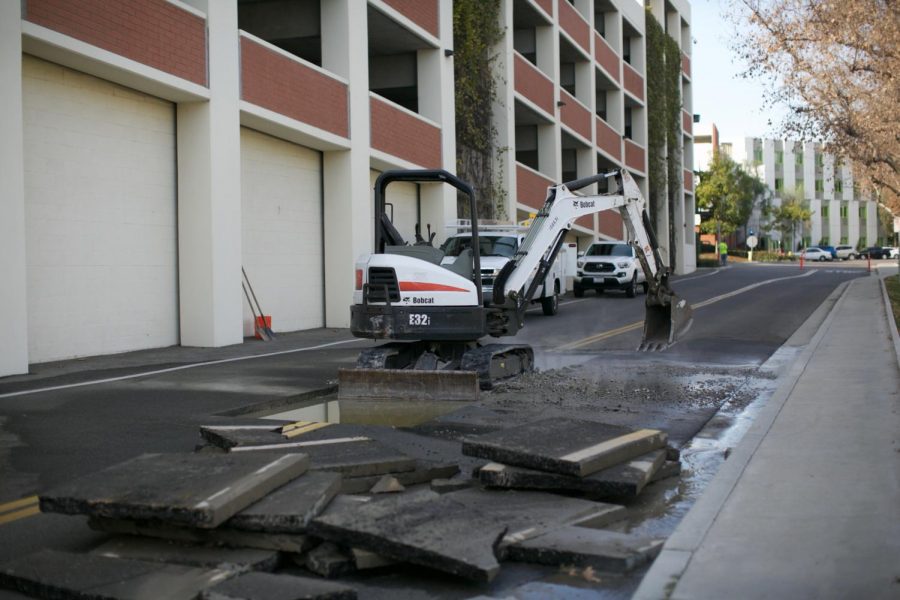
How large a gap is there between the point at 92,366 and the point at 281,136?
8.67m

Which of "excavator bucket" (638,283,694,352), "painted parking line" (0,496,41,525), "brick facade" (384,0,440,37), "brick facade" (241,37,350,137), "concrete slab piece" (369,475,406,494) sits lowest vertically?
"painted parking line" (0,496,41,525)

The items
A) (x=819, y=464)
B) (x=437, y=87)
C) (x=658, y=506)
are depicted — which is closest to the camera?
(x=658, y=506)

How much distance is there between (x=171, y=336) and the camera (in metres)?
18.8

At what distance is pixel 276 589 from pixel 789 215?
10604cm

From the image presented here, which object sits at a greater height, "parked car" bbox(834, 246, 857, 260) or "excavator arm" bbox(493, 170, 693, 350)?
"parked car" bbox(834, 246, 857, 260)

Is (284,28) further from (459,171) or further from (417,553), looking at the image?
(417,553)

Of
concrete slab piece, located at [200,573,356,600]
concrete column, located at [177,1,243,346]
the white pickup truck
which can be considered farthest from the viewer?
the white pickup truck

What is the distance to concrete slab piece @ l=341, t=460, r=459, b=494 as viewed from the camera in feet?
22.0

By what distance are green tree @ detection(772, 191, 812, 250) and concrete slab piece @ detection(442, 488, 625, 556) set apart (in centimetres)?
10260

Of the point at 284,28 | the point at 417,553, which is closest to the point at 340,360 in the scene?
the point at 417,553

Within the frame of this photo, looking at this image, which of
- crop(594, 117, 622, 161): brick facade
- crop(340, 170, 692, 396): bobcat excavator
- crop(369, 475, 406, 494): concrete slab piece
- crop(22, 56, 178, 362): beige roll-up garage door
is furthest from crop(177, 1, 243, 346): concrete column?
crop(594, 117, 622, 161): brick facade

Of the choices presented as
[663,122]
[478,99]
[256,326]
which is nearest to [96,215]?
[256,326]

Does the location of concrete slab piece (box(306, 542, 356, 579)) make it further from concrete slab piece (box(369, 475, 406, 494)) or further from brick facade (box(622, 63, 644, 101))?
brick facade (box(622, 63, 644, 101))

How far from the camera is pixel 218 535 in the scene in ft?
17.8
